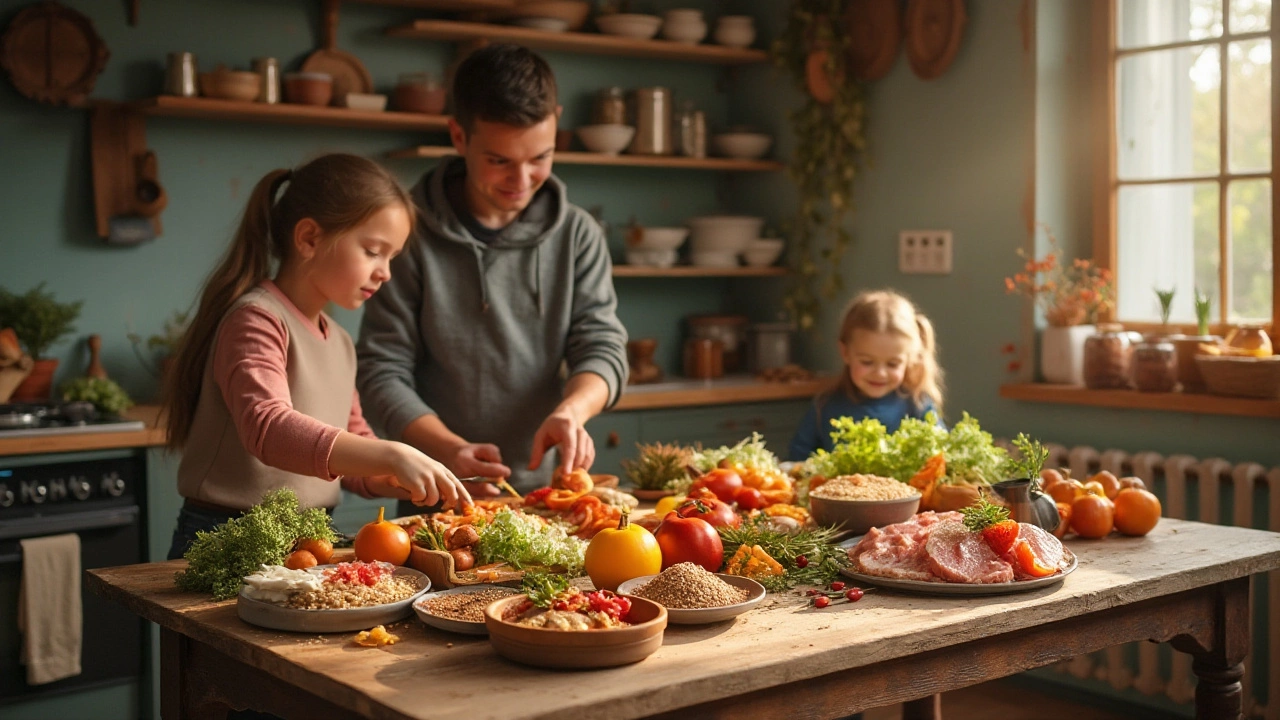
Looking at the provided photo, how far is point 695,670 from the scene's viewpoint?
147cm

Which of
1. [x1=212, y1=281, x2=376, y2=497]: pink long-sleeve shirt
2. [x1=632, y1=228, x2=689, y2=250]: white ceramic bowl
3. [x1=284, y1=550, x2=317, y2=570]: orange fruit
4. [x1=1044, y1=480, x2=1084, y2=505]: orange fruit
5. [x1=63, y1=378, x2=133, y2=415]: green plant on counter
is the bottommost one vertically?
[x1=284, y1=550, x2=317, y2=570]: orange fruit

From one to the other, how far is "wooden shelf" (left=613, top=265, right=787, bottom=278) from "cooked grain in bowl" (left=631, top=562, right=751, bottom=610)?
299 cm

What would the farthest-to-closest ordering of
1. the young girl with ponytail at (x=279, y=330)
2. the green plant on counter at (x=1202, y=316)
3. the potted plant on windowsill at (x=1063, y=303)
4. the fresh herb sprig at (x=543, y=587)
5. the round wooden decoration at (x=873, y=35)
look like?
1. the round wooden decoration at (x=873, y=35)
2. the potted plant on windowsill at (x=1063, y=303)
3. the green plant on counter at (x=1202, y=316)
4. the young girl with ponytail at (x=279, y=330)
5. the fresh herb sprig at (x=543, y=587)

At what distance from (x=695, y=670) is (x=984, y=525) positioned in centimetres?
61

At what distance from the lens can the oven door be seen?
11.2 ft

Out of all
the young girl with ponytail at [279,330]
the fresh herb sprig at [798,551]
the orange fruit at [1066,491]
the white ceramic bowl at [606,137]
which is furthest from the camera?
the white ceramic bowl at [606,137]

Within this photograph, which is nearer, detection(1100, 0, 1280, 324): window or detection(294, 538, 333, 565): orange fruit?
detection(294, 538, 333, 565): orange fruit

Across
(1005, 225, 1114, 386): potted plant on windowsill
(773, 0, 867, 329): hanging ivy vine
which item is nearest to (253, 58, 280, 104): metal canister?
(773, 0, 867, 329): hanging ivy vine

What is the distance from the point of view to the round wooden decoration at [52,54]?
3.82 m

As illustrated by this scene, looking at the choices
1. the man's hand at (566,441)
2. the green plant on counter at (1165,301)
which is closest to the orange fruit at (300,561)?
the man's hand at (566,441)

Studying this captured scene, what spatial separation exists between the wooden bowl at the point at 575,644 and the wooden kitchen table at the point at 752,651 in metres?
0.01

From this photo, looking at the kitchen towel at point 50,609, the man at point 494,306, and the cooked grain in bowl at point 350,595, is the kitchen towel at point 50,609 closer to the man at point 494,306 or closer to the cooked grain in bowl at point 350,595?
the man at point 494,306

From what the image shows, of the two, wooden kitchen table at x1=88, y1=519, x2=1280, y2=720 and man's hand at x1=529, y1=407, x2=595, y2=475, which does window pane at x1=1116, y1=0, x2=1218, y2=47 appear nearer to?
wooden kitchen table at x1=88, y1=519, x2=1280, y2=720

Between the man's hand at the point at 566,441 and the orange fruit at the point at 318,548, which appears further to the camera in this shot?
the man's hand at the point at 566,441
